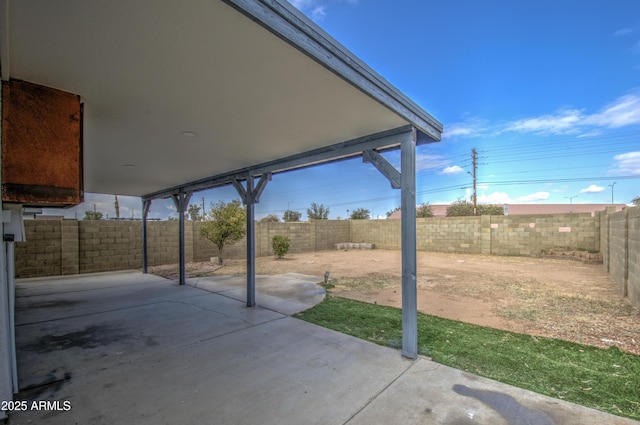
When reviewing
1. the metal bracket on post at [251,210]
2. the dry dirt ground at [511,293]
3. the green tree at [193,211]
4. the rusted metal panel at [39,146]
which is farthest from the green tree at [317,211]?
the rusted metal panel at [39,146]

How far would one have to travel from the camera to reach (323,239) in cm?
1603

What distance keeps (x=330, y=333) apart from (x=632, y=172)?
34.5m

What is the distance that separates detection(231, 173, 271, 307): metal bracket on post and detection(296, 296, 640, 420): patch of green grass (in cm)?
113

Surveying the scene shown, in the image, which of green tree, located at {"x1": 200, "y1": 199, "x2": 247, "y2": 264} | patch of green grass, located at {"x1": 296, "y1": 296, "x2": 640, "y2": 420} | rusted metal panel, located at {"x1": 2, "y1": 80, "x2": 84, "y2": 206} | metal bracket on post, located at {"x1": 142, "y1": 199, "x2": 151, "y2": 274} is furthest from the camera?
green tree, located at {"x1": 200, "y1": 199, "x2": 247, "y2": 264}

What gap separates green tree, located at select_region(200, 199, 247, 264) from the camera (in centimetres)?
1024

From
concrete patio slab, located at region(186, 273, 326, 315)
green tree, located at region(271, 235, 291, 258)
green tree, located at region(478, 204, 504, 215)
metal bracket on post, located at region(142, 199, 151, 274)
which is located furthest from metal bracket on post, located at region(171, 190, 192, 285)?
green tree, located at region(478, 204, 504, 215)

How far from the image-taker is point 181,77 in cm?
207

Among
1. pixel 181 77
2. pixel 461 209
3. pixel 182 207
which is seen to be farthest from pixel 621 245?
pixel 461 209

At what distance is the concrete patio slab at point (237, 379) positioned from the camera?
6.73 feet

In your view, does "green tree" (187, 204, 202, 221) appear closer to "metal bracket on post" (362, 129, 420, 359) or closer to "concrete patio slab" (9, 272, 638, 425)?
"concrete patio slab" (9, 272, 638, 425)

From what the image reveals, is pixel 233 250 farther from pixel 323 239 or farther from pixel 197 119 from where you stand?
pixel 197 119

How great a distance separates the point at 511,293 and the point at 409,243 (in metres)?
4.33

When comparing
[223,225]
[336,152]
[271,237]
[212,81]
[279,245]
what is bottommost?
[279,245]

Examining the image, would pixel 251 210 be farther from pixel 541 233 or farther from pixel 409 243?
pixel 541 233
